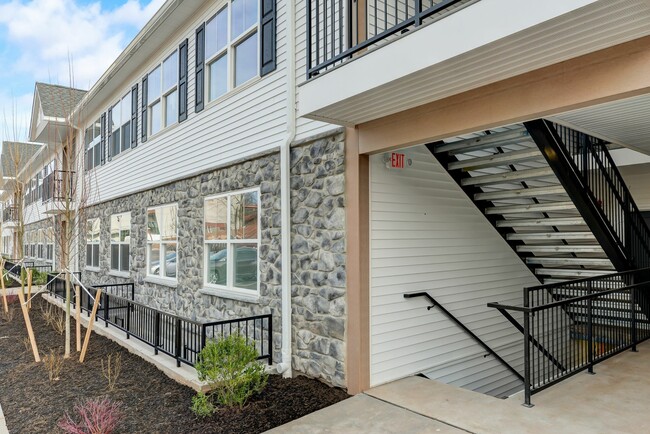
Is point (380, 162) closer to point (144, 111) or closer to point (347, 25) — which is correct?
point (347, 25)

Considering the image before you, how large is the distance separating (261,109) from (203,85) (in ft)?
6.61

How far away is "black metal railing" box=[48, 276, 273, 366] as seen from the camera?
5.27 meters

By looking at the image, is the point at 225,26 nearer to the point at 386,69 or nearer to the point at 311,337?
the point at 386,69

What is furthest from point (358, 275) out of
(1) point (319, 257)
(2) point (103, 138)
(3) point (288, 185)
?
(2) point (103, 138)

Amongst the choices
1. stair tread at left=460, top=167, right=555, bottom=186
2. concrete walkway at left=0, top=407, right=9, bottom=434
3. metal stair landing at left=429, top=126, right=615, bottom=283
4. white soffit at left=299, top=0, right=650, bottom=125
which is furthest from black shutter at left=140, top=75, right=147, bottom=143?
stair tread at left=460, top=167, right=555, bottom=186

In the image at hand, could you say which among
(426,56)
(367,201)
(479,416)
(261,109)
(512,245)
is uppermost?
(261,109)

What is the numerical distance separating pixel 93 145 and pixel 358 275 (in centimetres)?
1218

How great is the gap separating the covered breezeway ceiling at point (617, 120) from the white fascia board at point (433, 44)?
1.19 m

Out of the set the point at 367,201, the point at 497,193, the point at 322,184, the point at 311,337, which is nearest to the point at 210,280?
the point at 311,337

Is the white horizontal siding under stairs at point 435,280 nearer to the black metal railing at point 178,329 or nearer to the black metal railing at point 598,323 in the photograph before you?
the black metal railing at point 598,323

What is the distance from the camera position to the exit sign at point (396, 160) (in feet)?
15.6

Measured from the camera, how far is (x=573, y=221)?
5.12m

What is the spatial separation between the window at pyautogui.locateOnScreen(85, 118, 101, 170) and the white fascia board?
11035 mm

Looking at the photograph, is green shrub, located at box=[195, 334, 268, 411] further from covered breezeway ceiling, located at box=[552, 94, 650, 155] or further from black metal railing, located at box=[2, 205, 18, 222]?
black metal railing, located at box=[2, 205, 18, 222]
